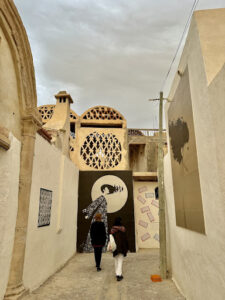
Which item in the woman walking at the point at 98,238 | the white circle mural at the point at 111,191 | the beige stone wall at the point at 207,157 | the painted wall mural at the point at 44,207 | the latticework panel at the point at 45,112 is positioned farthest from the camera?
the latticework panel at the point at 45,112

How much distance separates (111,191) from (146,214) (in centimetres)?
→ 188

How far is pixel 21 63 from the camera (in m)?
3.75

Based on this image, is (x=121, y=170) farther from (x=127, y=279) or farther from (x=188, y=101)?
(x=188, y=101)

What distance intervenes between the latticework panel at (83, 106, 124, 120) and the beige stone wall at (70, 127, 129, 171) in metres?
0.69

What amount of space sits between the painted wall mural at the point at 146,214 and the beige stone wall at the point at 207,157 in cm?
507

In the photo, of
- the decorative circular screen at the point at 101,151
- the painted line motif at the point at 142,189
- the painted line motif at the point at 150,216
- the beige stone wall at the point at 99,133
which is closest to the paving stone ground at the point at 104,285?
the painted line motif at the point at 150,216

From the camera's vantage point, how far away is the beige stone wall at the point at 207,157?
2428 mm

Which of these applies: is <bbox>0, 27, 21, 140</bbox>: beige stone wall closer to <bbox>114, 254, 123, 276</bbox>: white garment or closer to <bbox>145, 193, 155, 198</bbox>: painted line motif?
<bbox>114, 254, 123, 276</bbox>: white garment

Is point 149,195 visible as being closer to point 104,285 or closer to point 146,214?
point 146,214

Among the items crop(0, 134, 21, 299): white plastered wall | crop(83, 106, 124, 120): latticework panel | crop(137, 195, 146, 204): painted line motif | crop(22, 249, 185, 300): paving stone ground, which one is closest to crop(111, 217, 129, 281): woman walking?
crop(22, 249, 185, 300): paving stone ground

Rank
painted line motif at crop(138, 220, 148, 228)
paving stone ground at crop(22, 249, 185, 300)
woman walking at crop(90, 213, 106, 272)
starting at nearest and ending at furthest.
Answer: paving stone ground at crop(22, 249, 185, 300)
woman walking at crop(90, 213, 106, 272)
painted line motif at crop(138, 220, 148, 228)

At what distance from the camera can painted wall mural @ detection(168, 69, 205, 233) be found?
3.31 meters

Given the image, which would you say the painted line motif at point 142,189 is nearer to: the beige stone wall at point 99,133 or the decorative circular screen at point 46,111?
the beige stone wall at point 99,133

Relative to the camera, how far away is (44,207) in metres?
4.70
